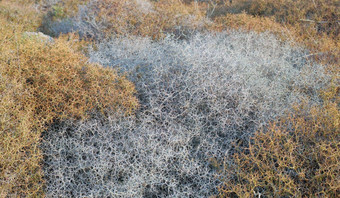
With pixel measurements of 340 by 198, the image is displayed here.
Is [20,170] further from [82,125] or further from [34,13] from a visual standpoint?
[34,13]

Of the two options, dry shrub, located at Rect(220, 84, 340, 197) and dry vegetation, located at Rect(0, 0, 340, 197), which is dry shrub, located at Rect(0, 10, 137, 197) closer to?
dry vegetation, located at Rect(0, 0, 340, 197)

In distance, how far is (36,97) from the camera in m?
3.10

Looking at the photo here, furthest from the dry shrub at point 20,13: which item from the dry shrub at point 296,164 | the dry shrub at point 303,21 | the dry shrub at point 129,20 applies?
the dry shrub at point 296,164

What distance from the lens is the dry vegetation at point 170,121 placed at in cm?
259

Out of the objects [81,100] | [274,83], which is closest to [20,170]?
[81,100]

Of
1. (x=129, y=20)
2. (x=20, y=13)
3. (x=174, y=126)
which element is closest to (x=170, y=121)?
(x=174, y=126)

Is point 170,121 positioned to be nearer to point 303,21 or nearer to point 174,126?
point 174,126

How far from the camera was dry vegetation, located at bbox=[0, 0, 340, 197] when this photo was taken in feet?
8.49

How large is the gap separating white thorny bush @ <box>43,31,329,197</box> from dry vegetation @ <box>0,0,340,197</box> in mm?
18

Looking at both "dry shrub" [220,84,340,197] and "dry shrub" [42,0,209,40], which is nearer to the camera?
"dry shrub" [220,84,340,197]

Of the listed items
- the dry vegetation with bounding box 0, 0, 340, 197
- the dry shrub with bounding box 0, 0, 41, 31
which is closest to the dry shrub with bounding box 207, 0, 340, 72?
the dry vegetation with bounding box 0, 0, 340, 197

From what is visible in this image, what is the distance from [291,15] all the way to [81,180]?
5.67 m

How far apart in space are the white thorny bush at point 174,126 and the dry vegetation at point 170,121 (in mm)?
18

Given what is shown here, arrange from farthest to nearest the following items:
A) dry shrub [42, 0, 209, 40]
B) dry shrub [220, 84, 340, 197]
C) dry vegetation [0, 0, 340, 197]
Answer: dry shrub [42, 0, 209, 40]
dry vegetation [0, 0, 340, 197]
dry shrub [220, 84, 340, 197]
